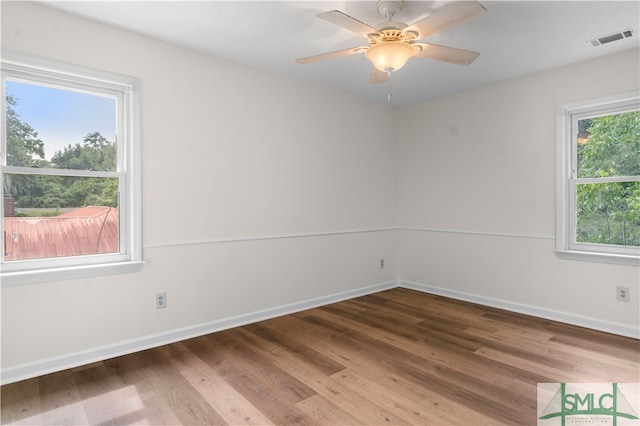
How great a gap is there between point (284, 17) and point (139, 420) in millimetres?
2777

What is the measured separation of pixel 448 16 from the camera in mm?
1998

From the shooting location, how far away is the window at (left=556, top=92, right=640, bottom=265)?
3.34 metres

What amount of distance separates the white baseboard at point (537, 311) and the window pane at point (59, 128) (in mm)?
3944

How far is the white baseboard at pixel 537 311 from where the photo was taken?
331 cm

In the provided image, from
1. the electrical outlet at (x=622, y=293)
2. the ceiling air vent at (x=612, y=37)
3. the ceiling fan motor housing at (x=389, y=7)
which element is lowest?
the electrical outlet at (x=622, y=293)

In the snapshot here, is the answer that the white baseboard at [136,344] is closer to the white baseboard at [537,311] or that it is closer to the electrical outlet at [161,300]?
the electrical outlet at [161,300]

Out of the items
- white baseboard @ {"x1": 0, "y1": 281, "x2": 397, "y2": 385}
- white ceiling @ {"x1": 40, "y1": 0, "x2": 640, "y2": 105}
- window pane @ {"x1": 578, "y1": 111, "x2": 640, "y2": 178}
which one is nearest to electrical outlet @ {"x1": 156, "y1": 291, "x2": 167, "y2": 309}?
white baseboard @ {"x1": 0, "y1": 281, "x2": 397, "y2": 385}

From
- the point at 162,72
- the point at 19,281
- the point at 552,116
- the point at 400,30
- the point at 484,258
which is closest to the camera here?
the point at 400,30

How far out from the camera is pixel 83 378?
98.0 inches

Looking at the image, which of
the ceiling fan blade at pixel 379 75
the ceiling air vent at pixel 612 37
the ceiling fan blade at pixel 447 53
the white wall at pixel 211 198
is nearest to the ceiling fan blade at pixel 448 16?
the ceiling fan blade at pixel 447 53

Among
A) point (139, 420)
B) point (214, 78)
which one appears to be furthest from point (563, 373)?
point (214, 78)

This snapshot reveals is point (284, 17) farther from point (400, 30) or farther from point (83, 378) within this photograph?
point (83, 378)

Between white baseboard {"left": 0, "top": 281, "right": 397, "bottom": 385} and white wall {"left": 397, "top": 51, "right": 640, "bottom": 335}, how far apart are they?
172cm

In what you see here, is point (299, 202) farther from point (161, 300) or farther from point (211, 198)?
point (161, 300)
